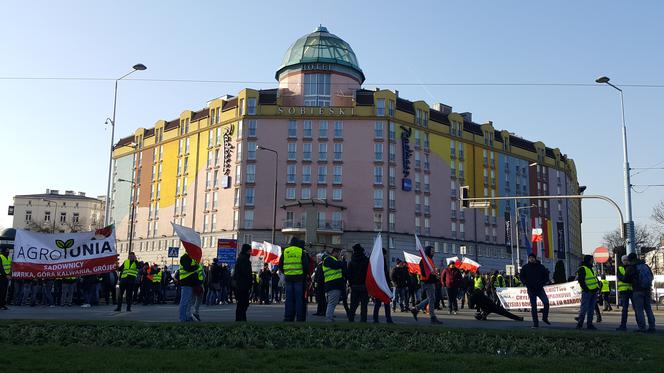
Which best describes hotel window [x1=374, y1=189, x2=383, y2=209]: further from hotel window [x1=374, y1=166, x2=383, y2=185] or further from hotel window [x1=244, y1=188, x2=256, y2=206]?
hotel window [x1=244, y1=188, x2=256, y2=206]

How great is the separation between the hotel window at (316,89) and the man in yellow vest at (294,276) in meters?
66.5

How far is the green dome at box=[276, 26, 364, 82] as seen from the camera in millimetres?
80250

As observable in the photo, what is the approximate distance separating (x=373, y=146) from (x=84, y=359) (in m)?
72.5

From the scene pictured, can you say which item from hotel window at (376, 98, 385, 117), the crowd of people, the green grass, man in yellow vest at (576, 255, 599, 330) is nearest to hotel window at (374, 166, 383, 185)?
hotel window at (376, 98, 385, 117)

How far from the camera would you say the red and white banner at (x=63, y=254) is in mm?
22281

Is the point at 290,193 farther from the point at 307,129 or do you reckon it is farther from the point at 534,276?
the point at 534,276

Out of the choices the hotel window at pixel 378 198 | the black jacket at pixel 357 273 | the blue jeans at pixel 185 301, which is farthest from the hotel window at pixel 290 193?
the blue jeans at pixel 185 301

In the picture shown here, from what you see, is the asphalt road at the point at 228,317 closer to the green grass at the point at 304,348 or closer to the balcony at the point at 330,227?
the green grass at the point at 304,348

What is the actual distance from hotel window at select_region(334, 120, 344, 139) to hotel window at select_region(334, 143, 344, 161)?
1004 mm

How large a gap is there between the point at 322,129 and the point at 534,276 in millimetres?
64034

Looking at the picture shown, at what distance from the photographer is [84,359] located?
802cm

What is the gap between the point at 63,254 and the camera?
22531mm

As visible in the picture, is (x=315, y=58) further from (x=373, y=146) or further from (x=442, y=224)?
(x=442, y=224)

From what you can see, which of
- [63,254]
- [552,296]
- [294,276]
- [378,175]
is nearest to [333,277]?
[294,276]
